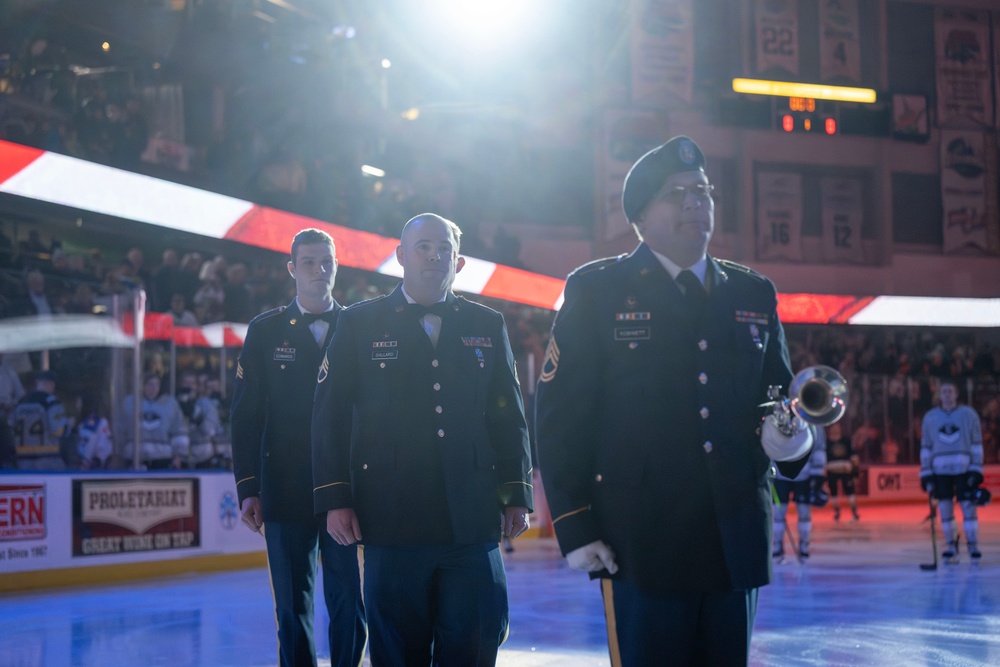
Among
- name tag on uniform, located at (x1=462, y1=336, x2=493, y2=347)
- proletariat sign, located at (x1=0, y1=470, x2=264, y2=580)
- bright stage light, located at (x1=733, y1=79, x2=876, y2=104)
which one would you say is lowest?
proletariat sign, located at (x1=0, y1=470, x2=264, y2=580)

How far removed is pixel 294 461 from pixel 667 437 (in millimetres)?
2819

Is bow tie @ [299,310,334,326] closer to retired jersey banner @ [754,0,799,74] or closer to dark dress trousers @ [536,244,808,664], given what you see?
dark dress trousers @ [536,244,808,664]

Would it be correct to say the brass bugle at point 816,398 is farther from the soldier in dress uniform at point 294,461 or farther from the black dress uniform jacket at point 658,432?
the soldier in dress uniform at point 294,461

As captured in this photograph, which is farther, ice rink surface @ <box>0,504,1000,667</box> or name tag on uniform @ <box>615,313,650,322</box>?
ice rink surface @ <box>0,504,1000,667</box>

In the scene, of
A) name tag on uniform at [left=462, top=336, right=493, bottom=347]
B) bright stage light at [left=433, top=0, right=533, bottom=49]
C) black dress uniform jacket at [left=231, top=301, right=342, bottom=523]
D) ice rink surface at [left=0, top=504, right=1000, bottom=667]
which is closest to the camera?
name tag on uniform at [left=462, top=336, right=493, bottom=347]

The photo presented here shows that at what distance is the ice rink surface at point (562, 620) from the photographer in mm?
7328

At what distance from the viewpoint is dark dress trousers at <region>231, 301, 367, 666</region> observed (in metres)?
5.17

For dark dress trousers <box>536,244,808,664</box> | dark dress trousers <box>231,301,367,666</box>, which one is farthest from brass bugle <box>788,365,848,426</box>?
dark dress trousers <box>231,301,367,666</box>

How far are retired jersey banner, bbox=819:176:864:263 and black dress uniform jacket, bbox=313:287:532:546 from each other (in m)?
28.4

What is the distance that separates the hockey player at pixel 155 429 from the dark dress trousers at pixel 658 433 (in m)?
10.4

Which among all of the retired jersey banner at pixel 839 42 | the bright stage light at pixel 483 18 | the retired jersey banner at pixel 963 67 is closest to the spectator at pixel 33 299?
the bright stage light at pixel 483 18

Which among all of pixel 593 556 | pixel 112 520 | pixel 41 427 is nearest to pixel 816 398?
pixel 593 556

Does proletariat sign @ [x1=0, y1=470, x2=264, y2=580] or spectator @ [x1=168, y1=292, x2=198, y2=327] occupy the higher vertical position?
spectator @ [x1=168, y1=292, x2=198, y2=327]

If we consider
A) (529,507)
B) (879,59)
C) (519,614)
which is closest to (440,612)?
(529,507)
